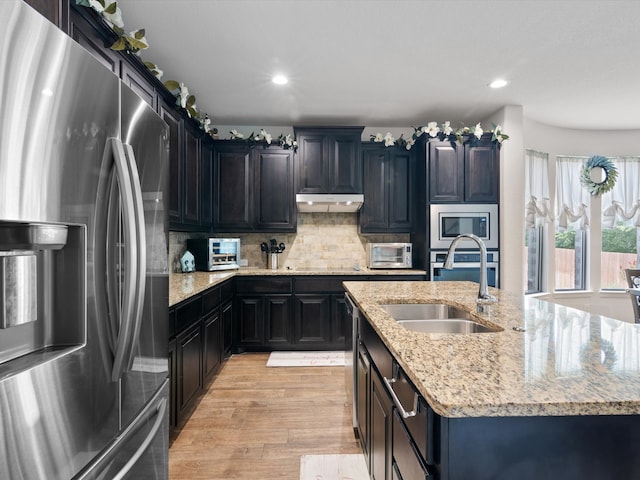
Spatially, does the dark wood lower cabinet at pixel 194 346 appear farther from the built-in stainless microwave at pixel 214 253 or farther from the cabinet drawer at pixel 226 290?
the built-in stainless microwave at pixel 214 253

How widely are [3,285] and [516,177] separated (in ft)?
14.3

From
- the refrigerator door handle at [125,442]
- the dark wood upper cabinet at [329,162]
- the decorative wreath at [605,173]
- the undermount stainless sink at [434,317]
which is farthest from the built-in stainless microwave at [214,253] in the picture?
the decorative wreath at [605,173]

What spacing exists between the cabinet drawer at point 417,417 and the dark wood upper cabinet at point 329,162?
315 cm

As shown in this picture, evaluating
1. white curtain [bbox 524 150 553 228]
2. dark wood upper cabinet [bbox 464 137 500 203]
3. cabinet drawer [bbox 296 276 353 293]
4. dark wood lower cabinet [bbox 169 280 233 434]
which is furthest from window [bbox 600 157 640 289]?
dark wood lower cabinet [bbox 169 280 233 434]

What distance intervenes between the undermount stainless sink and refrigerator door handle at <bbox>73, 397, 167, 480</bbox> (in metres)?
1.09

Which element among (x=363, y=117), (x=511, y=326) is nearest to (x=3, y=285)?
(x=511, y=326)

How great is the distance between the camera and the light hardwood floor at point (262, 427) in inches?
77.1

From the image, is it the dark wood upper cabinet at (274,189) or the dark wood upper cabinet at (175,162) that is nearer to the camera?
the dark wood upper cabinet at (175,162)

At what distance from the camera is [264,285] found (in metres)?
3.86

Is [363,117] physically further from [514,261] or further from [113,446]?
[113,446]

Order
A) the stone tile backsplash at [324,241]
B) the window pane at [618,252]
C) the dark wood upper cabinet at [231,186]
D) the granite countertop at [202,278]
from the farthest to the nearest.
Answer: the window pane at [618,252], the stone tile backsplash at [324,241], the dark wood upper cabinet at [231,186], the granite countertop at [202,278]

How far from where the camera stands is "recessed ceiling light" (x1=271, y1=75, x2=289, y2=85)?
3123 mm

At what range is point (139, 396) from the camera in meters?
1.13

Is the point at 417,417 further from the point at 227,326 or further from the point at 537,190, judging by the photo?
the point at 537,190
